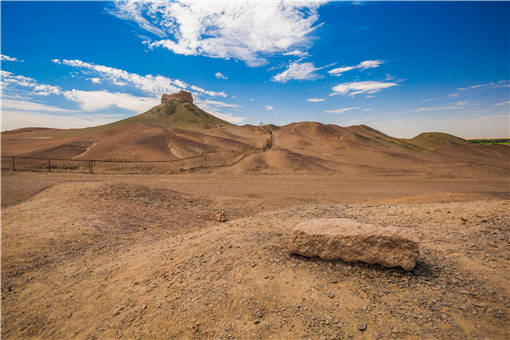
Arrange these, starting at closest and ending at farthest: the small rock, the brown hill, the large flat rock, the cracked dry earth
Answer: the cracked dry earth < the large flat rock < the small rock < the brown hill

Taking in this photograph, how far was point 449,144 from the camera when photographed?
4934cm

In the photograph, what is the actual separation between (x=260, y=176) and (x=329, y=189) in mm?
6203

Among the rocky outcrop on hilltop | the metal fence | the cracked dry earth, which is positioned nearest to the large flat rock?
the cracked dry earth

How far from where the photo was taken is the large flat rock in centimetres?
336

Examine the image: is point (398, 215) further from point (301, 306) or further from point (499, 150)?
point (499, 150)

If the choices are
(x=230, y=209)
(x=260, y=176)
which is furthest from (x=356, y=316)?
(x=260, y=176)

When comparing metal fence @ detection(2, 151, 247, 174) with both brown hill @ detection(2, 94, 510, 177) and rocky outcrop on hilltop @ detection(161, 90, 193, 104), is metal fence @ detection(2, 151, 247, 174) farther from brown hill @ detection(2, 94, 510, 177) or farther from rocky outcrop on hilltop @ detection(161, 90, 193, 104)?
rocky outcrop on hilltop @ detection(161, 90, 193, 104)

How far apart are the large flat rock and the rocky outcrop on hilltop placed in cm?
9448

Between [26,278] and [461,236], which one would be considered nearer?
[461,236]

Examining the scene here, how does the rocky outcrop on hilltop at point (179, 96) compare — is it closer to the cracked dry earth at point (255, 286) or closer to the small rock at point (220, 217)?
the small rock at point (220, 217)

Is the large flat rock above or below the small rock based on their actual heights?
above

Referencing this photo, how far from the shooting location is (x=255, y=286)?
3484 mm

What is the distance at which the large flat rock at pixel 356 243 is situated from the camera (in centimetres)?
336

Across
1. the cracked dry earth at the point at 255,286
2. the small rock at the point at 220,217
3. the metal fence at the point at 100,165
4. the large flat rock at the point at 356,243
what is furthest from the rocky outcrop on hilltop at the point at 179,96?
the large flat rock at the point at 356,243
